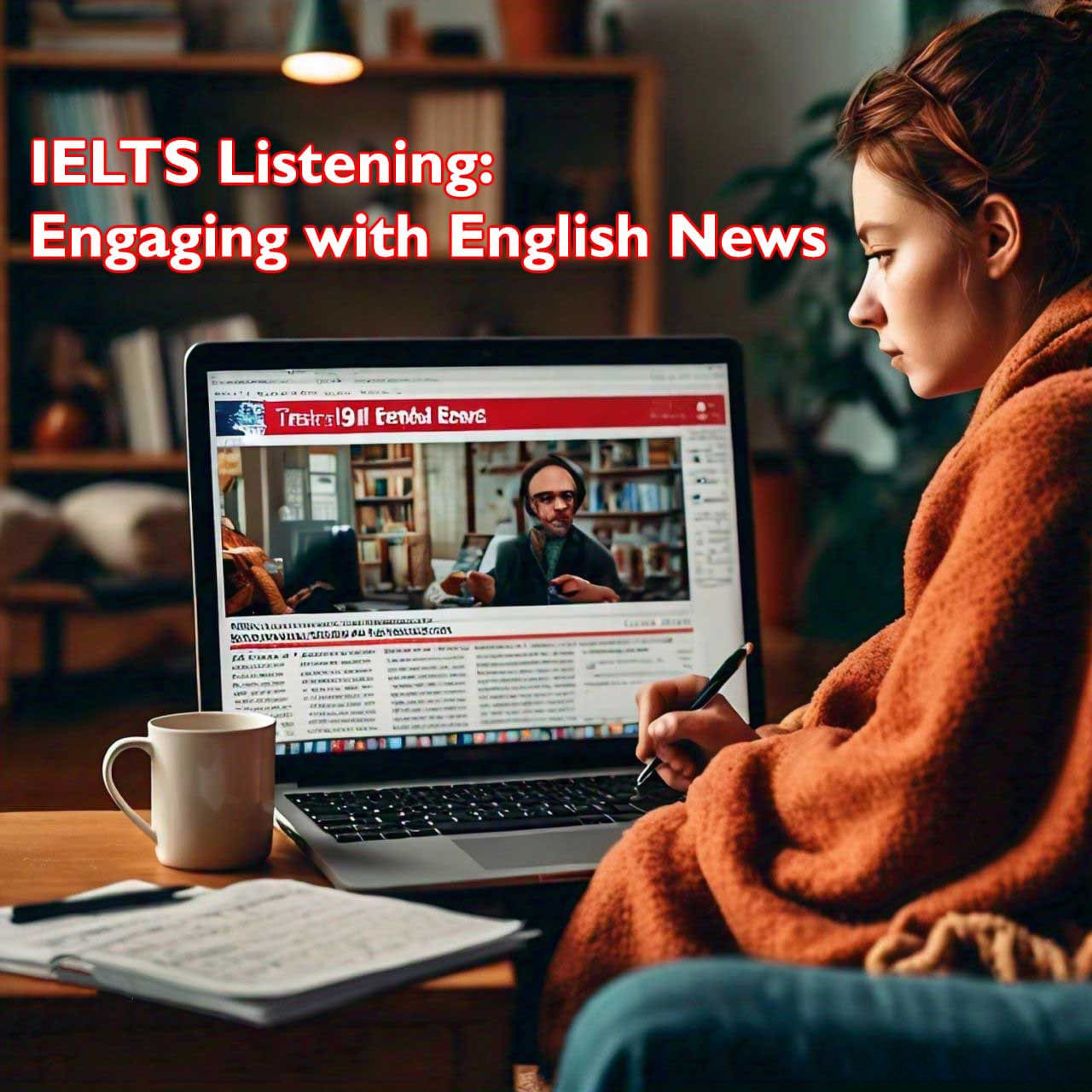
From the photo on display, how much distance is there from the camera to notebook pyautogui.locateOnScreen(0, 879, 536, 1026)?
0.50 metres

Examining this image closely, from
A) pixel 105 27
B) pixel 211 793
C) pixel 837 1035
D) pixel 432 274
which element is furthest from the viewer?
pixel 432 274

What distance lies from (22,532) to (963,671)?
2480 millimetres

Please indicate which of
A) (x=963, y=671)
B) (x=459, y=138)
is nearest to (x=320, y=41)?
(x=459, y=138)

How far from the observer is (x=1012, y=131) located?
2.37ft

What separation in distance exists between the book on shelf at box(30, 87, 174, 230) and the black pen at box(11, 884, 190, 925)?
2636 mm

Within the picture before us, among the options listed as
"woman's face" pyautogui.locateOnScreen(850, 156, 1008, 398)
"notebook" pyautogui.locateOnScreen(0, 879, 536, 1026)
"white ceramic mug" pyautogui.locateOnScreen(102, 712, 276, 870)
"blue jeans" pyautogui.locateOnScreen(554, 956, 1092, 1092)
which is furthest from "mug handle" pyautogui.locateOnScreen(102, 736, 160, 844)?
"woman's face" pyautogui.locateOnScreen(850, 156, 1008, 398)

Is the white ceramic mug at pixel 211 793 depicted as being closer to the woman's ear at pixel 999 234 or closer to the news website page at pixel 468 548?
the news website page at pixel 468 548

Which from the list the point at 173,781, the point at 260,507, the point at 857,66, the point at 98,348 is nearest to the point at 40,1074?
the point at 173,781

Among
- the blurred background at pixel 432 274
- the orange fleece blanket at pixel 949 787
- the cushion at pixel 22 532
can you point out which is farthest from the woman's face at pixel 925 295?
the cushion at pixel 22 532

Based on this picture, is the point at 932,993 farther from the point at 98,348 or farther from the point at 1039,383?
the point at 98,348

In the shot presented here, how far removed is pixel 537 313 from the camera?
3322 millimetres

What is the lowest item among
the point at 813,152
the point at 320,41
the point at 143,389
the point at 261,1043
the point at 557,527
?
the point at 261,1043

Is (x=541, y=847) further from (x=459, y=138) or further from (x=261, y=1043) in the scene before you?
(x=459, y=138)

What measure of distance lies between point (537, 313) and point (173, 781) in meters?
2.72
